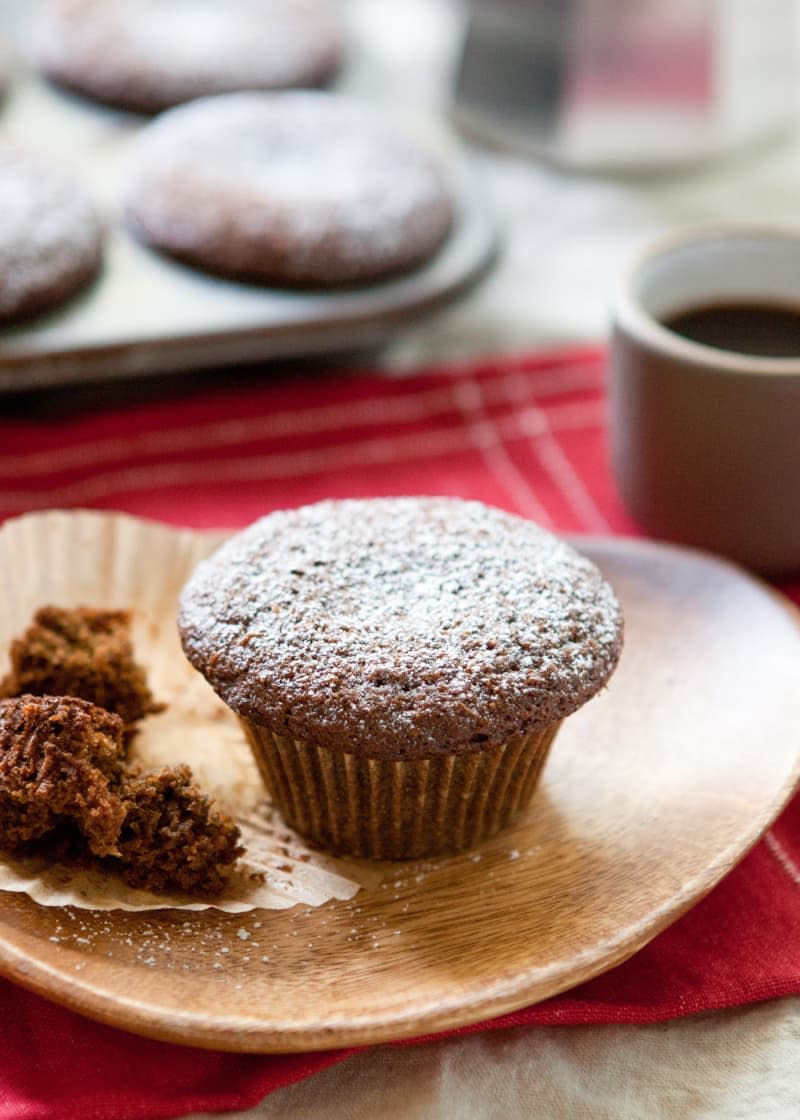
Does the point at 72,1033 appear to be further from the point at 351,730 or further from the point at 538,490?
the point at 538,490

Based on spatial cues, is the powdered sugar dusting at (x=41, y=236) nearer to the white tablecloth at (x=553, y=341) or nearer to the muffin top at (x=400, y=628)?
the white tablecloth at (x=553, y=341)

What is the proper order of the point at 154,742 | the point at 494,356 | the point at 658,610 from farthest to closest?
1. the point at 494,356
2. the point at 658,610
3. the point at 154,742

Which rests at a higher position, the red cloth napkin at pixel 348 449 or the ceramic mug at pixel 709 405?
the ceramic mug at pixel 709 405

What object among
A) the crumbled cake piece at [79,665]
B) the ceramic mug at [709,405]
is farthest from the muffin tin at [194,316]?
the crumbled cake piece at [79,665]

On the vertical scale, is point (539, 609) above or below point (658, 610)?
above

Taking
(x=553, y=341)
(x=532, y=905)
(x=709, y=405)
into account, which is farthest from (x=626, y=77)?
(x=532, y=905)

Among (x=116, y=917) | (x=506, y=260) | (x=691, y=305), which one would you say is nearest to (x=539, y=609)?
(x=116, y=917)

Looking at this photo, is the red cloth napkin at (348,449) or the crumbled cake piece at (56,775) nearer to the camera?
the crumbled cake piece at (56,775)

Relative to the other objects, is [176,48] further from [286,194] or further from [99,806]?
[99,806]
